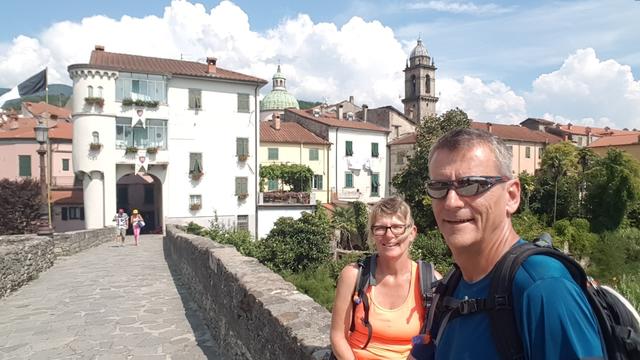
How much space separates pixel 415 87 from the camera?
6475 cm

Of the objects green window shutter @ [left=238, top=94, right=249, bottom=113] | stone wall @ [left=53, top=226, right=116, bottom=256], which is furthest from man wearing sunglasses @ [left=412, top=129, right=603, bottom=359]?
green window shutter @ [left=238, top=94, right=249, bottom=113]

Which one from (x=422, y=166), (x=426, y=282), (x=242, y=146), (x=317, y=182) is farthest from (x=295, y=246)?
(x=317, y=182)

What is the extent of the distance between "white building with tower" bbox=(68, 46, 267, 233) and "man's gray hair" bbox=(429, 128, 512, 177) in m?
32.6

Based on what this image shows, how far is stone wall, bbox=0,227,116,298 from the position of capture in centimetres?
980

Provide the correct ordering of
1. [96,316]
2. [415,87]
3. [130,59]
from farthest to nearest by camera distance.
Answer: [415,87] < [130,59] < [96,316]

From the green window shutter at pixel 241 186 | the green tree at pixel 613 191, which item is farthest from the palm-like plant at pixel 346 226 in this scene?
the green tree at pixel 613 191

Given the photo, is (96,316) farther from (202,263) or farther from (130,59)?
(130,59)

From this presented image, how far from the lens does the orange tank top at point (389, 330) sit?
251 centimetres

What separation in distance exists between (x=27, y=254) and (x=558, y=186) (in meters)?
37.4

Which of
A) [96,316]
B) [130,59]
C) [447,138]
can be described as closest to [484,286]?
[447,138]

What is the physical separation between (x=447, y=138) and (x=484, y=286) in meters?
0.51

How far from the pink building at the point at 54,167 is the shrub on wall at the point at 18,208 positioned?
5887mm

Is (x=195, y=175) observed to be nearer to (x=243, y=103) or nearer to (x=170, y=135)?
(x=170, y=135)

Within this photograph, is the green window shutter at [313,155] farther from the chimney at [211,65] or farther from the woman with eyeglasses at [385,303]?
the woman with eyeglasses at [385,303]
